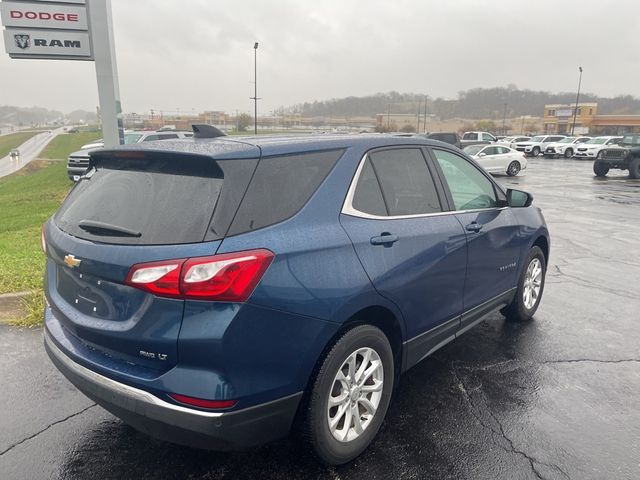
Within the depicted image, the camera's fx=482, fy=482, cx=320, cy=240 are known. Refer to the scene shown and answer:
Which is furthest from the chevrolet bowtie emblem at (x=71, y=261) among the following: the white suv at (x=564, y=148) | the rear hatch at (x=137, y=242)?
the white suv at (x=564, y=148)

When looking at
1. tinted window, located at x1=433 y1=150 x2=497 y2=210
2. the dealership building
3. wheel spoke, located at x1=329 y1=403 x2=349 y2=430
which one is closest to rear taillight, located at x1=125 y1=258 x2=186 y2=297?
wheel spoke, located at x1=329 y1=403 x2=349 y2=430

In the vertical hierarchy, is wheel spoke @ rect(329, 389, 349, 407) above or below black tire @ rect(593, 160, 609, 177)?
above

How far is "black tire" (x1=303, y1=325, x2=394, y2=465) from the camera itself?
239 cm

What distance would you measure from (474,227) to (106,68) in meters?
6.12

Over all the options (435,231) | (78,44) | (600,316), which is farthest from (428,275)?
(78,44)

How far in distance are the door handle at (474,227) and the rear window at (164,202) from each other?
1837mm

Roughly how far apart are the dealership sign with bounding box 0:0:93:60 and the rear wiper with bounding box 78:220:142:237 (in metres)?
6.13

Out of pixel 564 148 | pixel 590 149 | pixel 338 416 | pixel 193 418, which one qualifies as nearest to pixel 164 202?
pixel 193 418

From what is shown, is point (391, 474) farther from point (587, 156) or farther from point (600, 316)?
point (587, 156)

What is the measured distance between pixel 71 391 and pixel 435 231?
8.99ft

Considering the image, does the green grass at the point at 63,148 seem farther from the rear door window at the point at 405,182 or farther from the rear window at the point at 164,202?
the rear door window at the point at 405,182

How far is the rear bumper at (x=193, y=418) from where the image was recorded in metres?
2.08

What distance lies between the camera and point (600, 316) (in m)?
4.92

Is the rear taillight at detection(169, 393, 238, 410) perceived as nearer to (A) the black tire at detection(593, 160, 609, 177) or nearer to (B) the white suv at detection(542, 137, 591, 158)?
(A) the black tire at detection(593, 160, 609, 177)
